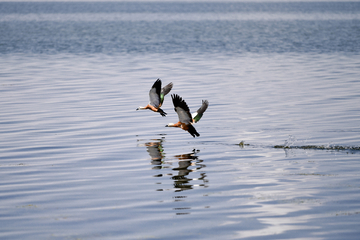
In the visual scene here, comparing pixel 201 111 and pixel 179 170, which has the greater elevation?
pixel 201 111

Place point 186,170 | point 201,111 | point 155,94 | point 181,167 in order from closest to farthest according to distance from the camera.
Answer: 1. point 186,170
2. point 181,167
3. point 201,111
4. point 155,94

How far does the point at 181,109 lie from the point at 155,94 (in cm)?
302

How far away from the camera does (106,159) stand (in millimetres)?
14180

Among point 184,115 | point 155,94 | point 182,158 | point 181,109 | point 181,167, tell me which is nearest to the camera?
point 181,167

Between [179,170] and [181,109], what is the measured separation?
2.55 meters

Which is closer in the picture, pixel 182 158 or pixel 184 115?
pixel 182 158

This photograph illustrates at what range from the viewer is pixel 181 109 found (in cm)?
1512

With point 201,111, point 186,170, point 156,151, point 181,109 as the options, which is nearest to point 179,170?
point 186,170

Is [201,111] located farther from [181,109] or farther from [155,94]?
[155,94]

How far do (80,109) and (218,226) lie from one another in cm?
1335

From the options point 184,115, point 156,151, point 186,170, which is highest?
point 184,115

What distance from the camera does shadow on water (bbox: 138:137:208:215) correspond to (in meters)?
11.6

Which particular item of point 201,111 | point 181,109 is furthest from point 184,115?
point 201,111

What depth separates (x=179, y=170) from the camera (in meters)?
13.1
